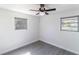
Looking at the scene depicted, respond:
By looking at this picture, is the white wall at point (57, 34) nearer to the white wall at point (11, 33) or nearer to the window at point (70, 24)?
the window at point (70, 24)

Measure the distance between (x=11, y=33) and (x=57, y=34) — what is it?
8.83 ft

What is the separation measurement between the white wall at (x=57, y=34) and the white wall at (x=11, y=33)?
111 centimetres

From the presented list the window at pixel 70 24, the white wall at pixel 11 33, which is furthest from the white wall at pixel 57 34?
the white wall at pixel 11 33

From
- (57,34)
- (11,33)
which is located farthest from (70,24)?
(11,33)

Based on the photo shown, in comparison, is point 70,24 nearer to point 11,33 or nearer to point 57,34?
point 57,34

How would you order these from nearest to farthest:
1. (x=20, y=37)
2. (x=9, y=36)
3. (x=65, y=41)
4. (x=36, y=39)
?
(x=9, y=36)
(x=65, y=41)
(x=20, y=37)
(x=36, y=39)

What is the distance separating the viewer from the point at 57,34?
3891 mm

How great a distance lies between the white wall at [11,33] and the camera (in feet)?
9.42

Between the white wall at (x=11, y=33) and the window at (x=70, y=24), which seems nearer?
the white wall at (x=11, y=33)

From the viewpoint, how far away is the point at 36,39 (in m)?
5.14
